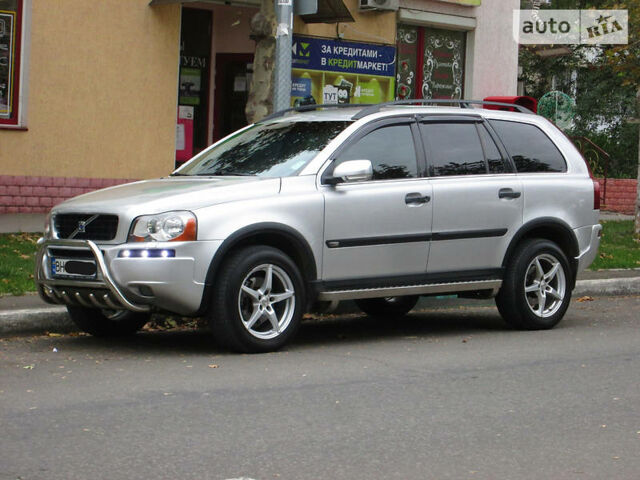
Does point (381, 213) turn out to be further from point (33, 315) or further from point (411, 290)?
point (33, 315)

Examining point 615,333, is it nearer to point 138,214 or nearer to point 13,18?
point 138,214

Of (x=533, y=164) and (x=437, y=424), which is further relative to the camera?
(x=533, y=164)

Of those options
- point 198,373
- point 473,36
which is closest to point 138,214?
point 198,373

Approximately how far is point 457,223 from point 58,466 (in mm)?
4780

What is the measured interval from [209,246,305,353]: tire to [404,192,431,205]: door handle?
1094 millimetres

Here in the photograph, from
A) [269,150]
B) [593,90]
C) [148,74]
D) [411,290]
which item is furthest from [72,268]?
[593,90]

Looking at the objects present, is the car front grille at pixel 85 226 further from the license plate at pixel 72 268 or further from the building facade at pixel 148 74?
the building facade at pixel 148 74

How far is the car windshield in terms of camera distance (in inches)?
344

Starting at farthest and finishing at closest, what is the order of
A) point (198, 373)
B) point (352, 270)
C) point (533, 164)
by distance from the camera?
point (533, 164) → point (352, 270) → point (198, 373)

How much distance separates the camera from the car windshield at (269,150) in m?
8.74

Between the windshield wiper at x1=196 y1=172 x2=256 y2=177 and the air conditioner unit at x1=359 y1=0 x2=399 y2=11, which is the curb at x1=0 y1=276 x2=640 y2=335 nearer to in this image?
the windshield wiper at x1=196 y1=172 x2=256 y2=177

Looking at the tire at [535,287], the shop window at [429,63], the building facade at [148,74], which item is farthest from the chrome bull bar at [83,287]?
the shop window at [429,63]

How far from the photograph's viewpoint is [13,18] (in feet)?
52.3

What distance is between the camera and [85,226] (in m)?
8.15
